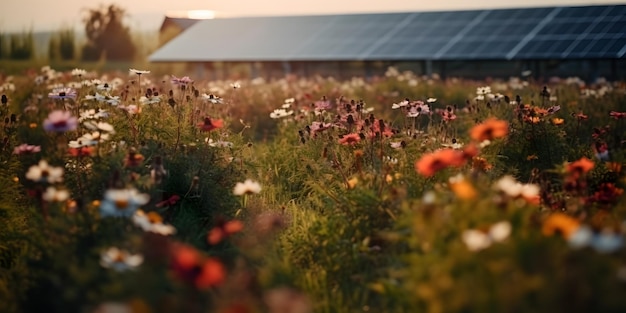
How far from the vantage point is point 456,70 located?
21.5 metres

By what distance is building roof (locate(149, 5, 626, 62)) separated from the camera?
739 inches

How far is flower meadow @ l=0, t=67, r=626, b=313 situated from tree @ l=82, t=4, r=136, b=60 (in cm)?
2921

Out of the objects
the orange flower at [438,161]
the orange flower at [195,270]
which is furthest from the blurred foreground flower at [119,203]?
the orange flower at [438,161]

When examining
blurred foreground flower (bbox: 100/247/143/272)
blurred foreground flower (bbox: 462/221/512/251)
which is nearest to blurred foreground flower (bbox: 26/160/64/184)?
blurred foreground flower (bbox: 100/247/143/272)

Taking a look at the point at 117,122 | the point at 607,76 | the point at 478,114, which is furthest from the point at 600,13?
the point at 117,122

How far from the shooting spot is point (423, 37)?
21500 millimetres

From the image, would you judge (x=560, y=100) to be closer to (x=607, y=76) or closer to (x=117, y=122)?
(x=117, y=122)

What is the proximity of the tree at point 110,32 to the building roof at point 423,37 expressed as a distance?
27.0ft

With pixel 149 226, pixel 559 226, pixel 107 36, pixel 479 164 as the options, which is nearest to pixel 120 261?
pixel 149 226

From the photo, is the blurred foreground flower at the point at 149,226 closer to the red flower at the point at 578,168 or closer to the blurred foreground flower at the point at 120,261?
→ the blurred foreground flower at the point at 120,261

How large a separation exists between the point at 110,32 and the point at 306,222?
107ft

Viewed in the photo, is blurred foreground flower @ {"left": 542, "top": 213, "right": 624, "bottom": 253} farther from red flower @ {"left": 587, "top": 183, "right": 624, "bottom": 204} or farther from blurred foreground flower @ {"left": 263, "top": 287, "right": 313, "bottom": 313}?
red flower @ {"left": 587, "top": 183, "right": 624, "bottom": 204}

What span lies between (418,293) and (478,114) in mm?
4969

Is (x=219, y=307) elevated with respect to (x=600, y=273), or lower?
lower
